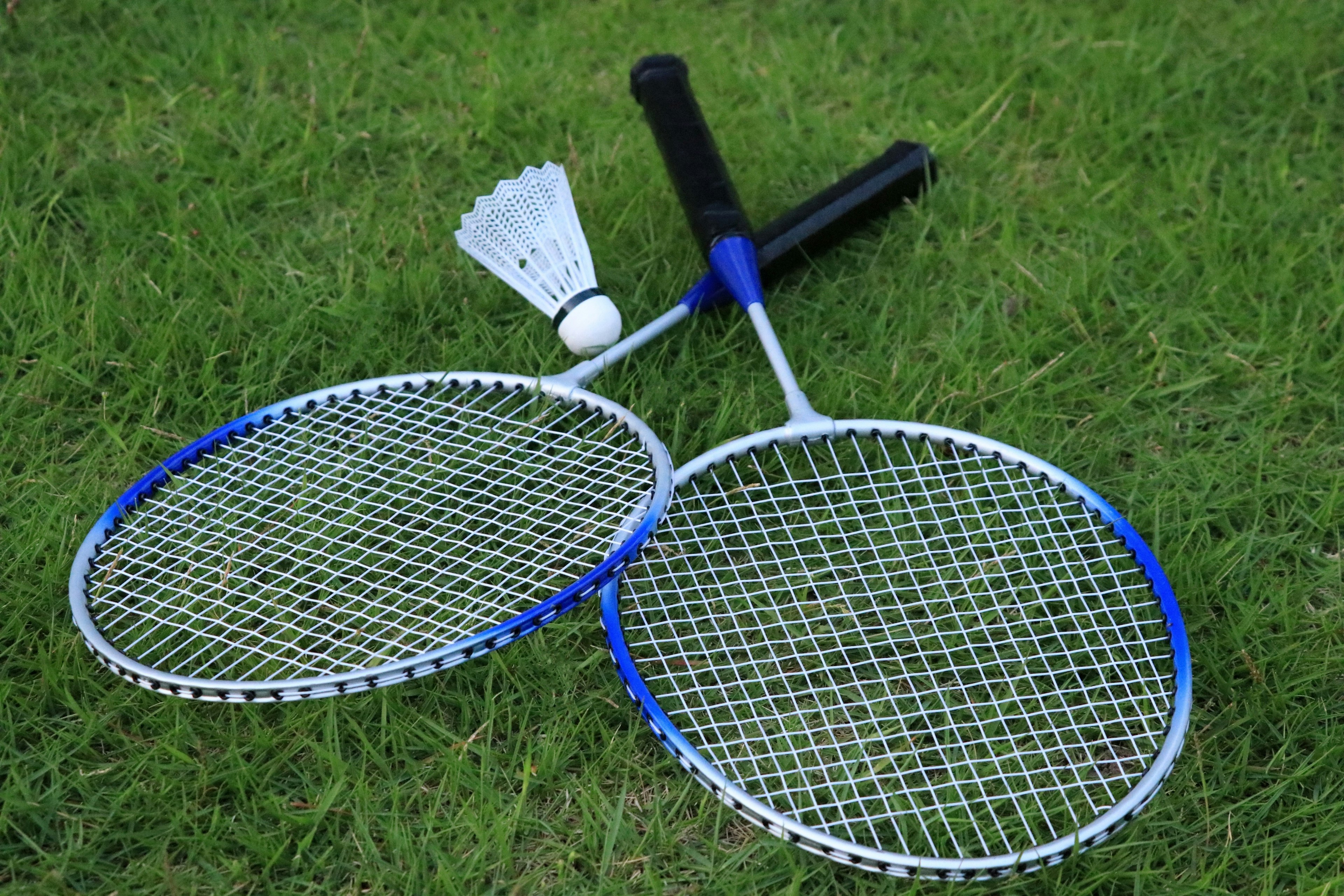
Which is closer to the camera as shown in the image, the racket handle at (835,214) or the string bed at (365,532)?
the string bed at (365,532)

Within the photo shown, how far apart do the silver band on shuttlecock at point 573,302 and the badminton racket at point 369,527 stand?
0.14 m

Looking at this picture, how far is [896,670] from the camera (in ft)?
8.80

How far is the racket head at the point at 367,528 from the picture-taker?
2.56 metres

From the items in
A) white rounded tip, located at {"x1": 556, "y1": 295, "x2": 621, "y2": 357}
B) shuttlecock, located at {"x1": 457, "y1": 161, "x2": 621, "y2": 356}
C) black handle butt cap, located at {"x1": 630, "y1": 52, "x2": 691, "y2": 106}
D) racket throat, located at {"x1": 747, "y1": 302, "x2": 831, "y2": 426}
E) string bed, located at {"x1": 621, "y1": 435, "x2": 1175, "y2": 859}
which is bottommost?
string bed, located at {"x1": 621, "y1": 435, "x2": 1175, "y2": 859}

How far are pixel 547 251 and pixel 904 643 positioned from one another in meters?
1.33

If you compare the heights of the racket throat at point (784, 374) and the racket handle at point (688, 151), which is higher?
the racket handle at point (688, 151)

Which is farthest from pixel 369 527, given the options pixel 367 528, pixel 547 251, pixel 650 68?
pixel 650 68

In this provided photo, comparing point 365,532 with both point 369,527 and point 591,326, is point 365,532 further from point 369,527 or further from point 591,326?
point 591,326

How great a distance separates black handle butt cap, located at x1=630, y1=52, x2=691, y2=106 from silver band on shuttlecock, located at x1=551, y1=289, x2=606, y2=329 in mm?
729

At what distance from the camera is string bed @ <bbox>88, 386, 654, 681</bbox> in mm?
2602

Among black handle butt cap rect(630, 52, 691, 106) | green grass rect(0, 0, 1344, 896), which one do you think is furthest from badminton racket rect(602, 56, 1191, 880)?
black handle butt cap rect(630, 52, 691, 106)

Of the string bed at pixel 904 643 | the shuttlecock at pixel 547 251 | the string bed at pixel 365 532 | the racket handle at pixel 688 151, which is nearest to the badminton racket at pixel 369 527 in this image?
the string bed at pixel 365 532

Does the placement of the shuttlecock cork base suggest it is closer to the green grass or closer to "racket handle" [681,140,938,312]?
the green grass

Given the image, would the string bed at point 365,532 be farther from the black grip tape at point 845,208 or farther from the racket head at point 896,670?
the black grip tape at point 845,208
